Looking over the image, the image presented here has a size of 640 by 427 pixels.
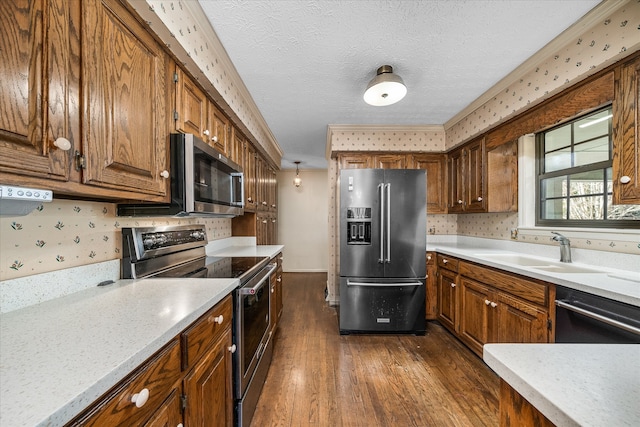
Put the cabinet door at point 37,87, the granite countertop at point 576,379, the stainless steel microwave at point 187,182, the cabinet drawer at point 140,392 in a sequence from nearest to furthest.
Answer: the granite countertop at point 576,379 → the cabinet drawer at point 140,392 → the cabinet door at point 37,87 → the stainless steel microwave at point 187,182

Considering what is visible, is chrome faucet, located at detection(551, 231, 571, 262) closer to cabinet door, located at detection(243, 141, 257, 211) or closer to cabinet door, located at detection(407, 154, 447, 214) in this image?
cabinet door, located at detection(407, 154, 447, 214)

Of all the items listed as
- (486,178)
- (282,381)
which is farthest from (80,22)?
(486,178)

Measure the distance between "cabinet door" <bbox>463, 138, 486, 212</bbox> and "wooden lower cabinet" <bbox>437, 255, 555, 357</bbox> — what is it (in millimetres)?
689

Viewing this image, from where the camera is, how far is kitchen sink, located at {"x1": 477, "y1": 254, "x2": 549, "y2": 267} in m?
2.15

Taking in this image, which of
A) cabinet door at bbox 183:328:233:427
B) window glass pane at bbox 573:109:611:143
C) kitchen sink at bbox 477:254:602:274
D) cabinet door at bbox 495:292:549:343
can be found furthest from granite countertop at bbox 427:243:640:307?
cabinet door at bbox 183:328:233:427

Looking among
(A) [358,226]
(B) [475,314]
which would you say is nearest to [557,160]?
(B) [475,314]

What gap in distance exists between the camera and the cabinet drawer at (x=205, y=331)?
2.92ft

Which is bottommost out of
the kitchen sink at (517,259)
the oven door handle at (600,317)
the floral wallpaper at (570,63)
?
the oven door handle at (600,317)

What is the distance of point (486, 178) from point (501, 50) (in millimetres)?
1238

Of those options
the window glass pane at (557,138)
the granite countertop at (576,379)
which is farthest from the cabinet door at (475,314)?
the granite countertop at (576,379)

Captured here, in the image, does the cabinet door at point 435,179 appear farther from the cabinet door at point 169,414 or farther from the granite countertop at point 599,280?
the cabinet door at point 169,414

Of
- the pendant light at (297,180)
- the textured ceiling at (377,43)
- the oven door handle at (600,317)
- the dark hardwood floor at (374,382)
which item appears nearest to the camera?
the oven door handle at (600,317)

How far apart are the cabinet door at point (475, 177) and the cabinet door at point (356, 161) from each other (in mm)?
1130

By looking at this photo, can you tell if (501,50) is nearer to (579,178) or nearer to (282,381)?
(579,178)
